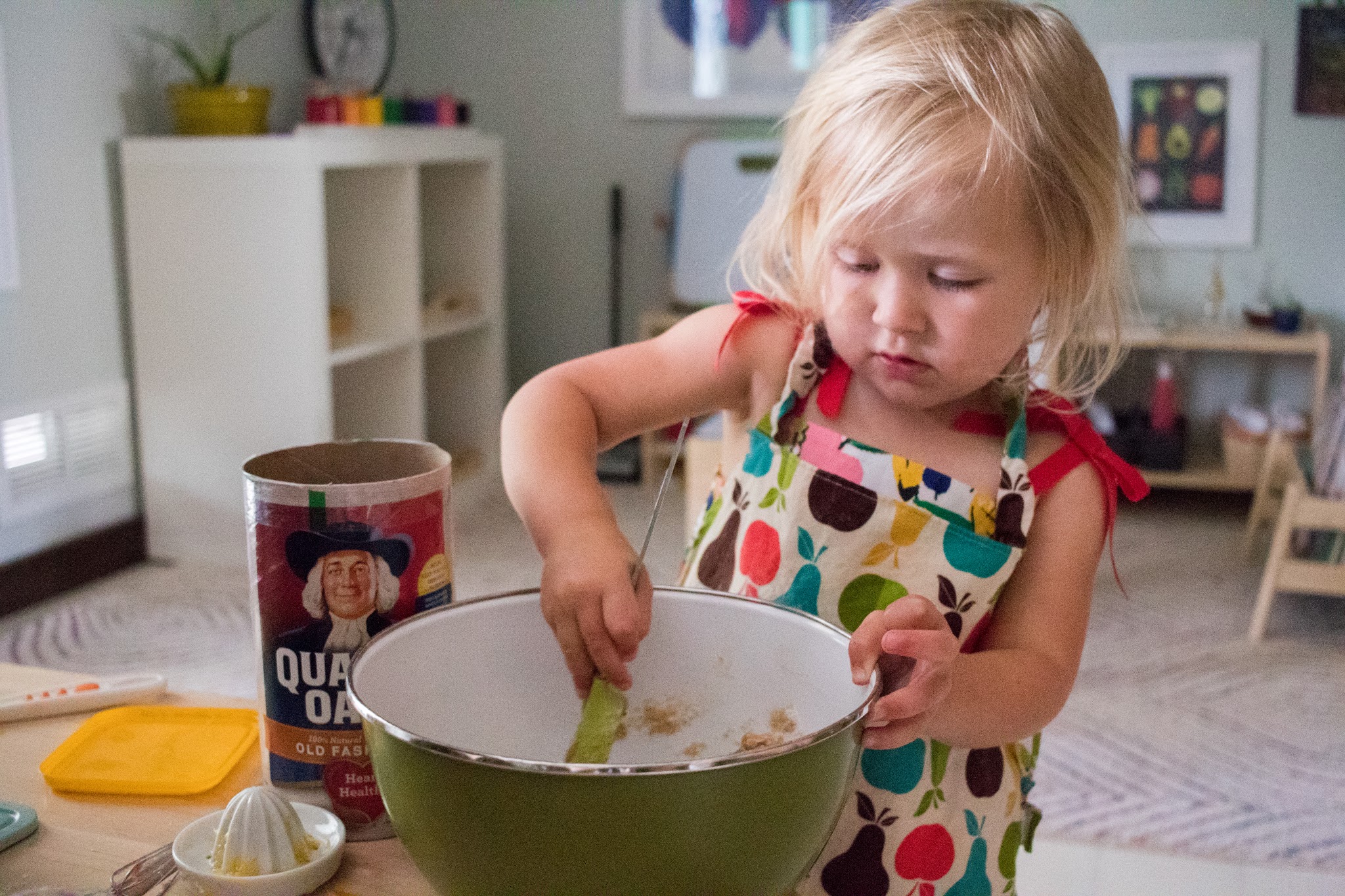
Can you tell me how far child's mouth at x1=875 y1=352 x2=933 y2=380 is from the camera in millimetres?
709

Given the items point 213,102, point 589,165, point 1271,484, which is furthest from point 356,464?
point 589,165

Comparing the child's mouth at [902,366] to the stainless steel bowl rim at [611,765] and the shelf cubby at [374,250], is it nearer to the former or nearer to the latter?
the stainless steel bowl rim at [611,765]

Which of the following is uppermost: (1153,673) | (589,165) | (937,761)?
(589,165)

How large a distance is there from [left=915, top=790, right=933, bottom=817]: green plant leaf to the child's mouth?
25cm

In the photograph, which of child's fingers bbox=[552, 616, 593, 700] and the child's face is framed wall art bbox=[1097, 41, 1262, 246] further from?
child's fingers bbox=[552, 616, 593, 700]

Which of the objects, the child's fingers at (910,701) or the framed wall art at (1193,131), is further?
the framed wall art at (1193,131)

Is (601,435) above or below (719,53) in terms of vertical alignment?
below

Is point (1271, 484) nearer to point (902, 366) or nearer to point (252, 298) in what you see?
point (252, 298)

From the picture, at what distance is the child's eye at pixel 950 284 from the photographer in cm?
68

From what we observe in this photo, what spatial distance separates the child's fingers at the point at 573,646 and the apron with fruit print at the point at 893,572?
0.25m

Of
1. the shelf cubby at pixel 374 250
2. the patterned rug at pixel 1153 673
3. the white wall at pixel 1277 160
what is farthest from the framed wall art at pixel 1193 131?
the shelf cubby at pixel 374 250

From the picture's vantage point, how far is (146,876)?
18.4 inches

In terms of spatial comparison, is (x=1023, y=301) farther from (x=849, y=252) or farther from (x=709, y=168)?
(x=709, y=168)

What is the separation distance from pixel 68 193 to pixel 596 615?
2.19 metres
